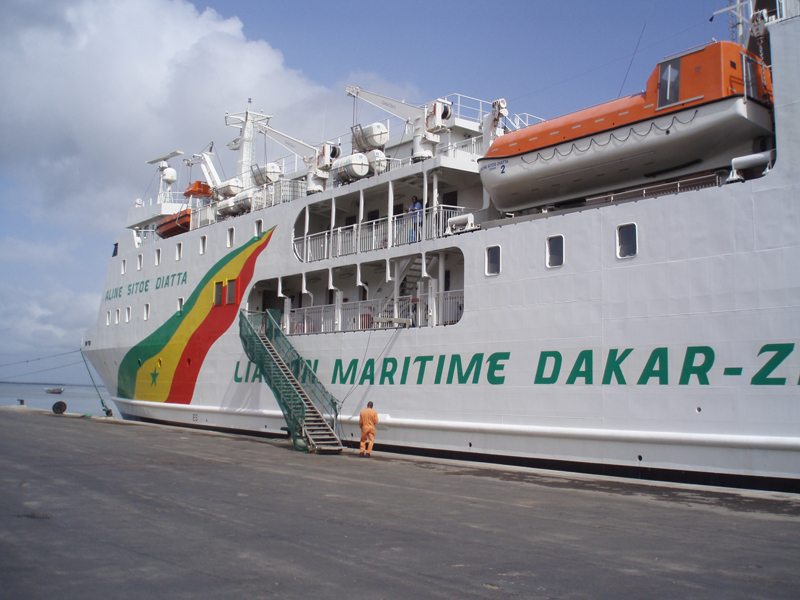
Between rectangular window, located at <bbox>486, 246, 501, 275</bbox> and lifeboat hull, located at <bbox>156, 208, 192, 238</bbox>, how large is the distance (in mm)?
14024

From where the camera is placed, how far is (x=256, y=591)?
14.9 ft

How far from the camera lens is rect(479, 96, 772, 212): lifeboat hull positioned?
10.6m

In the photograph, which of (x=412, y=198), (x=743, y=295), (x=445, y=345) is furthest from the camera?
(x=412, y=198)

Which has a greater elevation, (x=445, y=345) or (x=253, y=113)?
(x=253, y=113)

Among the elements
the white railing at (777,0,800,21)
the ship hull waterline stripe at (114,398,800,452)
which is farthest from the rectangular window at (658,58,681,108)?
the ship hull waterline stripe at (114,398,800,452)

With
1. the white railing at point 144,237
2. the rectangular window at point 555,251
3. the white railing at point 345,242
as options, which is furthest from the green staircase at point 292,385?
the white railing at point 144,237

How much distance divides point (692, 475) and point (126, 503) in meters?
8.13

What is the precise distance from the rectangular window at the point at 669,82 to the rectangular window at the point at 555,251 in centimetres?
288

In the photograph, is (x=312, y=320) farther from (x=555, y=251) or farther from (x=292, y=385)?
(x=555, y=251)

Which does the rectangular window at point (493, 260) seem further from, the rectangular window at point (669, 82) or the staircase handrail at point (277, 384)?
the staircase handrail at point (277, 384)

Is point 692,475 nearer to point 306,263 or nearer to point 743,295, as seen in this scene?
point 743,295

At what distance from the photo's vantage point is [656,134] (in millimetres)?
11156

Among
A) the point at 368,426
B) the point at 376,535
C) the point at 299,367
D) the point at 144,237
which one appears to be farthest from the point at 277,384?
the point at 144,237

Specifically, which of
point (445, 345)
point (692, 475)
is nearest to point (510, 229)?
point (445, 345)
